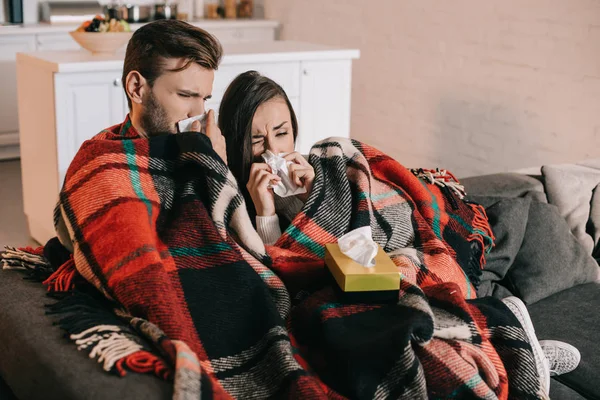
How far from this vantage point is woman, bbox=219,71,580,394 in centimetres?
194

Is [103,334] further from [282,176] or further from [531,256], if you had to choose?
[531,256]

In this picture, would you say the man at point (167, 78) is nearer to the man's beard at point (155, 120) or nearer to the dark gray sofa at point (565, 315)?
the man's beard at point (155, 120)

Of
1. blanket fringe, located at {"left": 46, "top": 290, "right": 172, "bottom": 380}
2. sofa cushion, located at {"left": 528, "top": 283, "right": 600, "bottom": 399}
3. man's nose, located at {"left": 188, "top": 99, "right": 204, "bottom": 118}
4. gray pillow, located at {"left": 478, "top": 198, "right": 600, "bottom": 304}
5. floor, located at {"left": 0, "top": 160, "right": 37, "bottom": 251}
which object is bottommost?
floor, located at {"left": 0, "top": 160, "right": 37, "bottom": 251}

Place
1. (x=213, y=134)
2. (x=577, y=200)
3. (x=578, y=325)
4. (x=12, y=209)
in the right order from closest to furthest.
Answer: (x=213, y=134), (x=578, y=325), (x=577, y=200), (x=12, y=209)

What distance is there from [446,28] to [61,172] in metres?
2.27

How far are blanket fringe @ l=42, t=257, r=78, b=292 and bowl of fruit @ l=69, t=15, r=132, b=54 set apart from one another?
81.5 inches

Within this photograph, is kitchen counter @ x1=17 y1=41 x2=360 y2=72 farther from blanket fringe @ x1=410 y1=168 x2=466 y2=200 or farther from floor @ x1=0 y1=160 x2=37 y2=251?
blanket fringe @ x1=410 y1=168 x2=466 y2=200

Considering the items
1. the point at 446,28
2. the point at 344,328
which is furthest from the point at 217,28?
the point at 344,328

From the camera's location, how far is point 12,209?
4336 millimetres

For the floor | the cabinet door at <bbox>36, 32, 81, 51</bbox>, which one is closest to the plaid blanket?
the floor

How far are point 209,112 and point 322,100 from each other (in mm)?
2223

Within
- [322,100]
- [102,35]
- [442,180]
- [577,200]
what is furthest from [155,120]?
[322,100]

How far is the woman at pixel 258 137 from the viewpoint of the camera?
1975 mm

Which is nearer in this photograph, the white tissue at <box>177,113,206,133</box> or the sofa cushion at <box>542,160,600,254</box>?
the white tissue at <box>177,113,206,133</box>
